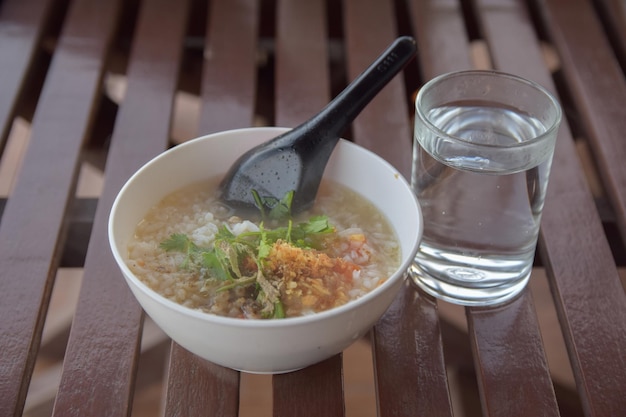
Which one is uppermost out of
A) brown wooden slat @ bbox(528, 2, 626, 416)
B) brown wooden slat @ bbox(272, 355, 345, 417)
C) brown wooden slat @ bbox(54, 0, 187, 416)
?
brown wooden slat @ bbox(54, 0, 187, 416)

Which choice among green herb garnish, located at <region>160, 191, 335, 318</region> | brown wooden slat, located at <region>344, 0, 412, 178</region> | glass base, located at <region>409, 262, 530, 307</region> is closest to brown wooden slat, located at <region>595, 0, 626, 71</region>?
brown wooden slat, located at <region>344, 0, 412, 178</region>

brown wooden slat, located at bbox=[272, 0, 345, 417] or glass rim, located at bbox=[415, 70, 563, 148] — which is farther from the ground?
glass rim, located at bbox=[415, 70, 563, 148]

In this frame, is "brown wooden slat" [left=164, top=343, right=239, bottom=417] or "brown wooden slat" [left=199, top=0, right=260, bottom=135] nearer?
"brown wooden slat" [left=164, top=343, right=239, bottom=417]

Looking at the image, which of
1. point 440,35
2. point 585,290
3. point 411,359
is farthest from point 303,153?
point 440,35

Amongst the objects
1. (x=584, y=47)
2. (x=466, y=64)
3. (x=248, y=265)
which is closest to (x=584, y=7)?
(x=584, y=47)

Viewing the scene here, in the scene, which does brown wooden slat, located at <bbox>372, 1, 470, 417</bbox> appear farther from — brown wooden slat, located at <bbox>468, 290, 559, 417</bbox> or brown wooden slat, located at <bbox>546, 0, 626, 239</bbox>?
brown wooden slat, located at <bbox>546, 0, 626, 239</bbox>

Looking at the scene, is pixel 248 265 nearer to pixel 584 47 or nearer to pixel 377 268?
pixel 377 268

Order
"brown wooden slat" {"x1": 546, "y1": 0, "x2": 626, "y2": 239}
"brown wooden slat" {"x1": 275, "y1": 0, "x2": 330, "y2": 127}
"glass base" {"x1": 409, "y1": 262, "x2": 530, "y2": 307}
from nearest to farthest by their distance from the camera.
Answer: "glass base" {"x1": 409, "y1": 262, "x2": 530, "y2": 307} → "brown wooden slat" {"x1": 546, "y1": 0, "x2": 626, "y2": 239} → "brown wooden slat" {"x1": 275, "y1": 0, "x2": 330, "y2": 127}
